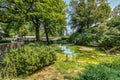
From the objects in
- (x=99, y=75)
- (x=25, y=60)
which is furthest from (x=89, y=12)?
(x=99, y=75)

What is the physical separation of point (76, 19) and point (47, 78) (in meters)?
35.4

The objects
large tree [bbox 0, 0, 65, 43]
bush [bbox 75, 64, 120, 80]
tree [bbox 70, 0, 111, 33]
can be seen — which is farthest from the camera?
tree [bbox 70, 0, 111, 33]

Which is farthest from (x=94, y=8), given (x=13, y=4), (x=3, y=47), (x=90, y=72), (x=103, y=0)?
(x=90, y=72)

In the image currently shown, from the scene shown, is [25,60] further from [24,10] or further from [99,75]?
[24,10]

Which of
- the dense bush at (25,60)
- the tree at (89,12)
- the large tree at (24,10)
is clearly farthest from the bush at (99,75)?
the tree at (89,12)

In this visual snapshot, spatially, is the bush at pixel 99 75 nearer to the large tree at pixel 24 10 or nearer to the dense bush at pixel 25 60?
the dense bush at pixel 25 60

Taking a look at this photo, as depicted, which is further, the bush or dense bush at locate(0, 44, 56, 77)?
dense bush at locate(0, 44, 56, 77)

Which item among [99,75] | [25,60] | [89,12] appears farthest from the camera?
[89,12]

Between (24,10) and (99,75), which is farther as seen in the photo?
(24,10)

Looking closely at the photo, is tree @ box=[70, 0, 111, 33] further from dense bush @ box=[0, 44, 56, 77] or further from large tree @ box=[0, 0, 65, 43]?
dense bush @ box=[0, 44, 56, 77]

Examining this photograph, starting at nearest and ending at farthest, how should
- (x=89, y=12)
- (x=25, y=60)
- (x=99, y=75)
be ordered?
1. (x=99, y=75)
2. (x=25, y=60)
3. (x=89, y=12)

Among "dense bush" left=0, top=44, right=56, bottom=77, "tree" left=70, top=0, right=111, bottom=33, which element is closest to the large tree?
"dense bush" left=0, top=44, right=56, bottom=77

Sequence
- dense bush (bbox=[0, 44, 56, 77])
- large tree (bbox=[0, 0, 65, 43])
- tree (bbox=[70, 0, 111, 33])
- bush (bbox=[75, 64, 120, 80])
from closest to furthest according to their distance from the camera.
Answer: bush (bbox=[75, 64, 120, 80]) < dense bush (bbox=[0, 44, 56, 77]) < large tree (bbox=[0, 0, 65, 43]) < tree (bbox=[70, 0, 111, 33])

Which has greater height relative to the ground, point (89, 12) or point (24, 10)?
point (89, 12)
